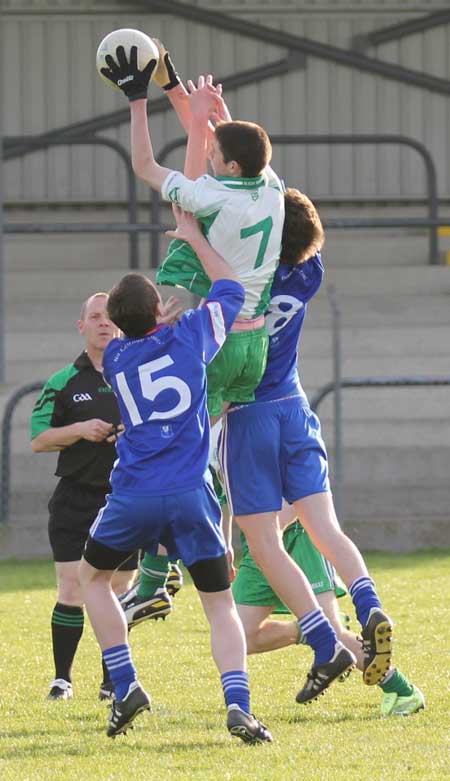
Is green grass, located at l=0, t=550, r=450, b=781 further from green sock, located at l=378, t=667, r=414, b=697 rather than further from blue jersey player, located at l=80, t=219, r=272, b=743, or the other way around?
blue jersey player, located at l=80, t=219, r=272, b=743

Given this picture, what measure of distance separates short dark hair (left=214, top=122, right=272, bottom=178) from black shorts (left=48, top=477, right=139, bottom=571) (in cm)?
173

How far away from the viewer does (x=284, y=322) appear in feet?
19.5

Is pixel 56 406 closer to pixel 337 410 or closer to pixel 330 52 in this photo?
pixel 337 410

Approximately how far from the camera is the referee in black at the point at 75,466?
6.62m

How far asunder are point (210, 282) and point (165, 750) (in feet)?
5.44

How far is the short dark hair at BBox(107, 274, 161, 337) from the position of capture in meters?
5.32

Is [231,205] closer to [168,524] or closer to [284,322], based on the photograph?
[284,322]

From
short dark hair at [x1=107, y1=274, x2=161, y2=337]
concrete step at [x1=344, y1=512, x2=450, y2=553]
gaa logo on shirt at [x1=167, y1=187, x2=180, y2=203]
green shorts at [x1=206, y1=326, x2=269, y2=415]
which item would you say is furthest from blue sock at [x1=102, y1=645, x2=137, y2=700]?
concrete step at [x1=344, y1=512, x2=450, y2=553]

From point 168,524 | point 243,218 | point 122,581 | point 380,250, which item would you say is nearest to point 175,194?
point 243,218

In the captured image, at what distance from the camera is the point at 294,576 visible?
5723 millimetres

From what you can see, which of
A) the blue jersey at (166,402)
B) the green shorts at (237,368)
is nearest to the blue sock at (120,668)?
the blue jersey at (166,402)

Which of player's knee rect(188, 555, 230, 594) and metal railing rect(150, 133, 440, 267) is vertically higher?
metal railing rect(150, 133, 440, 267)

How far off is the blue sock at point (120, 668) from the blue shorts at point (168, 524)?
349mm

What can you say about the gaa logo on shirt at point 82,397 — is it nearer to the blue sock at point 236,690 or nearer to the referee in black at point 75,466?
the referee in black at point 75,466
